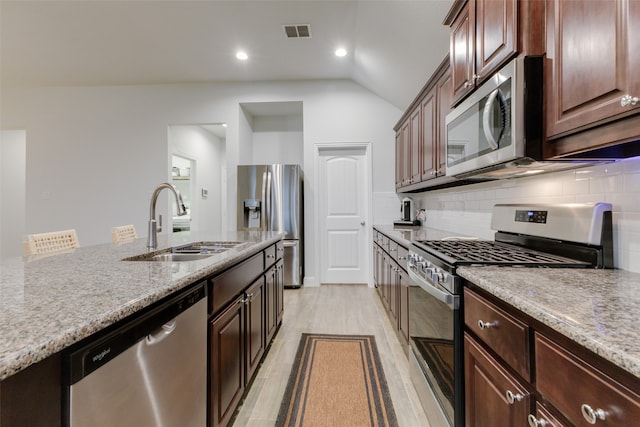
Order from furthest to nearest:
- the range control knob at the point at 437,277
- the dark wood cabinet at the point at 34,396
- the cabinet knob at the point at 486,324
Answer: the range control knob at the point at 437,277 < the cabinet knob at the point at 486,324 < the dark wood cabinet at the point at 34,396

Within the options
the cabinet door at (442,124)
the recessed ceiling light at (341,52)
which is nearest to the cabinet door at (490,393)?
the cabinet door at (442,124)

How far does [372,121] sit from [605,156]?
10.7 feet

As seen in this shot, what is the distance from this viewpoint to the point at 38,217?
430 centimetres

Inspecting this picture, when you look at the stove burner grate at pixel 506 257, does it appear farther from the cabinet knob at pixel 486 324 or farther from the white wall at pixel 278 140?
the white wall at pixel 278 140

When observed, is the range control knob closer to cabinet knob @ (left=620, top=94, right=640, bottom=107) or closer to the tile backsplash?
the tile backsplash

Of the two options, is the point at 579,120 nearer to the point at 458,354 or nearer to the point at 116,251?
the point at 458,354

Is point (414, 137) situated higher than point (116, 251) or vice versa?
point (414, 137)

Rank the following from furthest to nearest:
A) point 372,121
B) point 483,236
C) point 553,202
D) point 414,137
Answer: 1. point 372,121
2. point 414,137
3. point 483,236
4. point 553,202

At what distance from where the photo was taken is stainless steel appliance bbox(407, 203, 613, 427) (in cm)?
108

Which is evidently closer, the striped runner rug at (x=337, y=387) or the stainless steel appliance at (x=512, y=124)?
the stainless steel appliance at (x=512, y=124)

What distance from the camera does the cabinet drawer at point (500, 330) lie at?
0.76 metres

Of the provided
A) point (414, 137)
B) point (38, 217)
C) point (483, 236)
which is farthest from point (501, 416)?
point (38, 217)

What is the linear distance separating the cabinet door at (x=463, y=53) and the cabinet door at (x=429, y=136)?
67 centimetres

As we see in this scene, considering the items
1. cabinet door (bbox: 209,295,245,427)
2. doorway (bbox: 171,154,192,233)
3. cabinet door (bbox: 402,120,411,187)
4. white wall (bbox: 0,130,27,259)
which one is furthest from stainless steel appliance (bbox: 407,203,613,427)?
white wall (bbox: 0,130,27,259)
